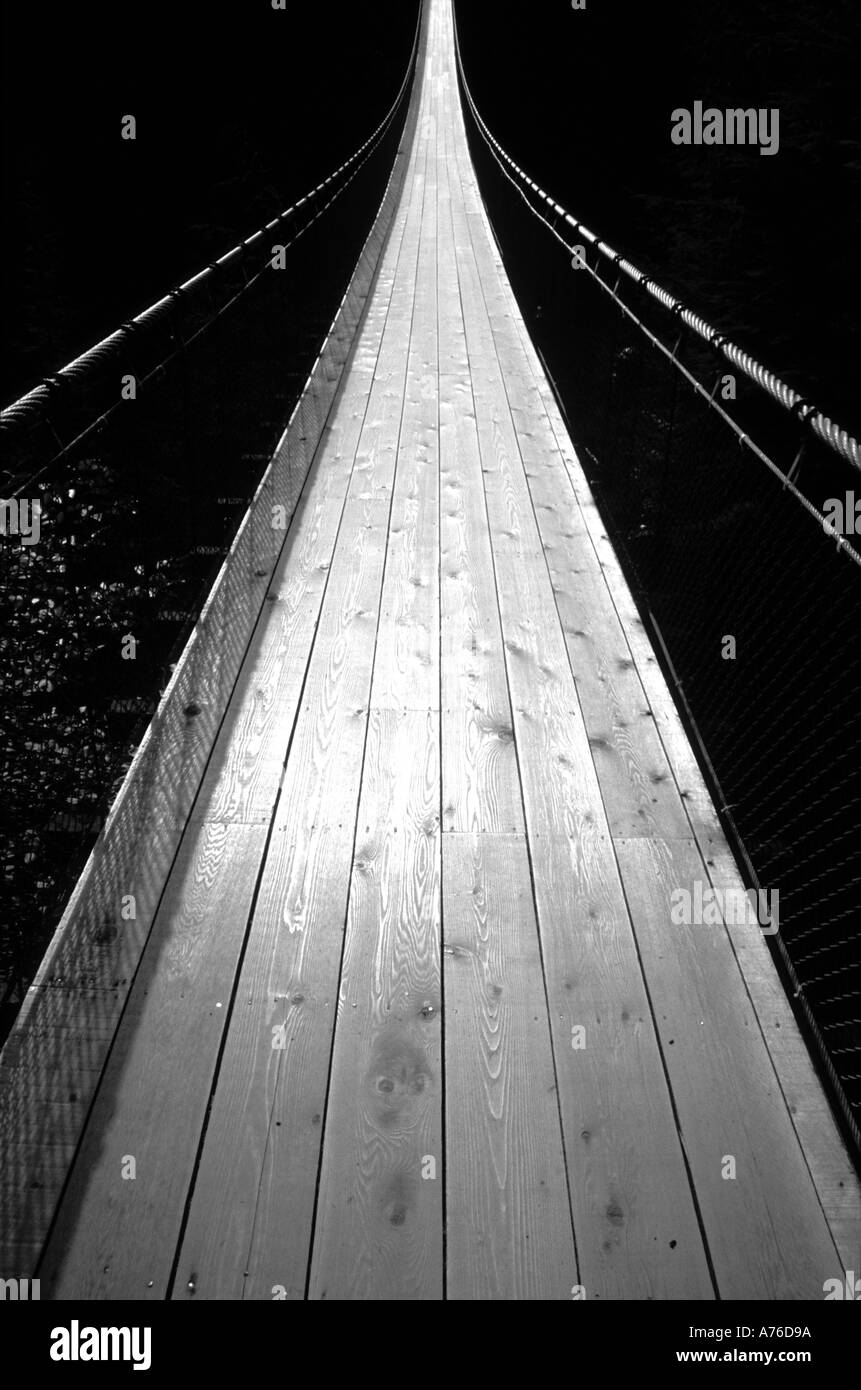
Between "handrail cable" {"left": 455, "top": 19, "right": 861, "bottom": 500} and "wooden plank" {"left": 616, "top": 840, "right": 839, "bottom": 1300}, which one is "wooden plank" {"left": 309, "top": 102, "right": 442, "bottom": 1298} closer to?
"wooden plank" {"left": 616, "top": 840, "right": 839, "bottom": 1300}

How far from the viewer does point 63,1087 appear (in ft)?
5.29

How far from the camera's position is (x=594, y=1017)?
1.80m

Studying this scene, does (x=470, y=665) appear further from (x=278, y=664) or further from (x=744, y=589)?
(x=744, y=589)

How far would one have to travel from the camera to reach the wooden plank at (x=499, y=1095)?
1.42 metres

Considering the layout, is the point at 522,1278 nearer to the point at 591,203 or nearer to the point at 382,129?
the point at 382,129

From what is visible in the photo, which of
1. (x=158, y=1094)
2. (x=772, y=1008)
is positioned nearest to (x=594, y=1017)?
(x=772, y=1008)

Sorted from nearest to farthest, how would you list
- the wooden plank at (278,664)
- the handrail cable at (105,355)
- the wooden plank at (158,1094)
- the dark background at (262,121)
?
the wooden plank at (158,1094), the handrail cable at (105,355), the wooden plank at (278,664), the dark background at (262,121)

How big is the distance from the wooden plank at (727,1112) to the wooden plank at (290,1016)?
663mm

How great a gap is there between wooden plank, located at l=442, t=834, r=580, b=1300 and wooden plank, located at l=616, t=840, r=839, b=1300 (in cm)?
24

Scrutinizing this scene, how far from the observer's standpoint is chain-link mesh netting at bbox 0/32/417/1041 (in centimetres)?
175

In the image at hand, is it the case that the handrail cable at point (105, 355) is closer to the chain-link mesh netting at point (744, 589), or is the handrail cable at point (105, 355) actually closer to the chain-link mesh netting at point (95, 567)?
the chain-link mesh netting at point (95, 567)

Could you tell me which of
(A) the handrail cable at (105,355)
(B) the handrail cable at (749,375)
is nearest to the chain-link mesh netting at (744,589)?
(B) the handrail cable at (749,375)

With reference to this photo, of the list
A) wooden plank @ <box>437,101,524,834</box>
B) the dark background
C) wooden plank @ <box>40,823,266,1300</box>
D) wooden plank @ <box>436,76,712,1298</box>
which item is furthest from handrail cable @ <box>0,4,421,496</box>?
the dark background
